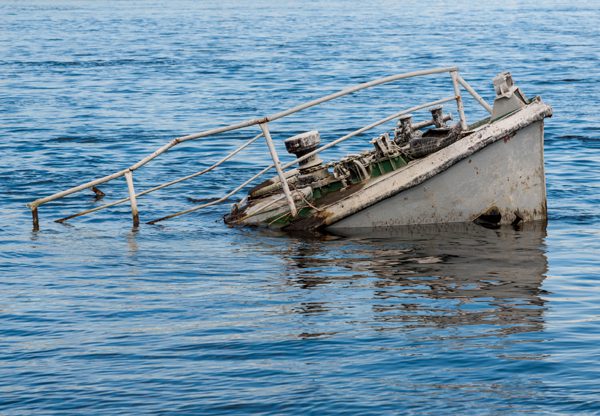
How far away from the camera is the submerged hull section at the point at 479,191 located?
15.4 meters

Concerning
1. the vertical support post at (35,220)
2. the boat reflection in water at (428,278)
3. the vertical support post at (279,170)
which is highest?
the vertical support post at (279,170)

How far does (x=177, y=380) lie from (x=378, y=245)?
18.8 ft

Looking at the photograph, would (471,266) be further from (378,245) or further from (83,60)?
(83,60)

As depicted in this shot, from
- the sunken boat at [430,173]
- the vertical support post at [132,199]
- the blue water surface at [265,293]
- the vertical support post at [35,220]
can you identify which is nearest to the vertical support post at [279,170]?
the sunken boat at [430,173]

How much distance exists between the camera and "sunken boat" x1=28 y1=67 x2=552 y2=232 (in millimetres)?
15242

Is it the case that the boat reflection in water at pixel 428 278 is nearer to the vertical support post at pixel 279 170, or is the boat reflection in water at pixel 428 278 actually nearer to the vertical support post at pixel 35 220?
the vertical support post at pixel 279 170

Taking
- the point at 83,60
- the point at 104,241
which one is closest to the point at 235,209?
the point at 104,241

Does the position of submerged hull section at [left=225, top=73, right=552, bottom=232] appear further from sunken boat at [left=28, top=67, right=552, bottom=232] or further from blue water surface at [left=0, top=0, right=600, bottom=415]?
blue water surface at [left=0, top=0, right=600, bottom=415]

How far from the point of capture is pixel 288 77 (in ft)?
123

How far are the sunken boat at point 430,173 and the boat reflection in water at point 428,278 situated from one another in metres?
0.29

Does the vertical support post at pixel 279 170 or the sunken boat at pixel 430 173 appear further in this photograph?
the vertical support post at pixel 279 170

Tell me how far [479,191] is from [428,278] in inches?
99.1

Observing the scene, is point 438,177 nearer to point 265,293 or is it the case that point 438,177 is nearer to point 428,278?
point 428,278

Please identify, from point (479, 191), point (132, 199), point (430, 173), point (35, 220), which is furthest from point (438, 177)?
point (35, 220)
